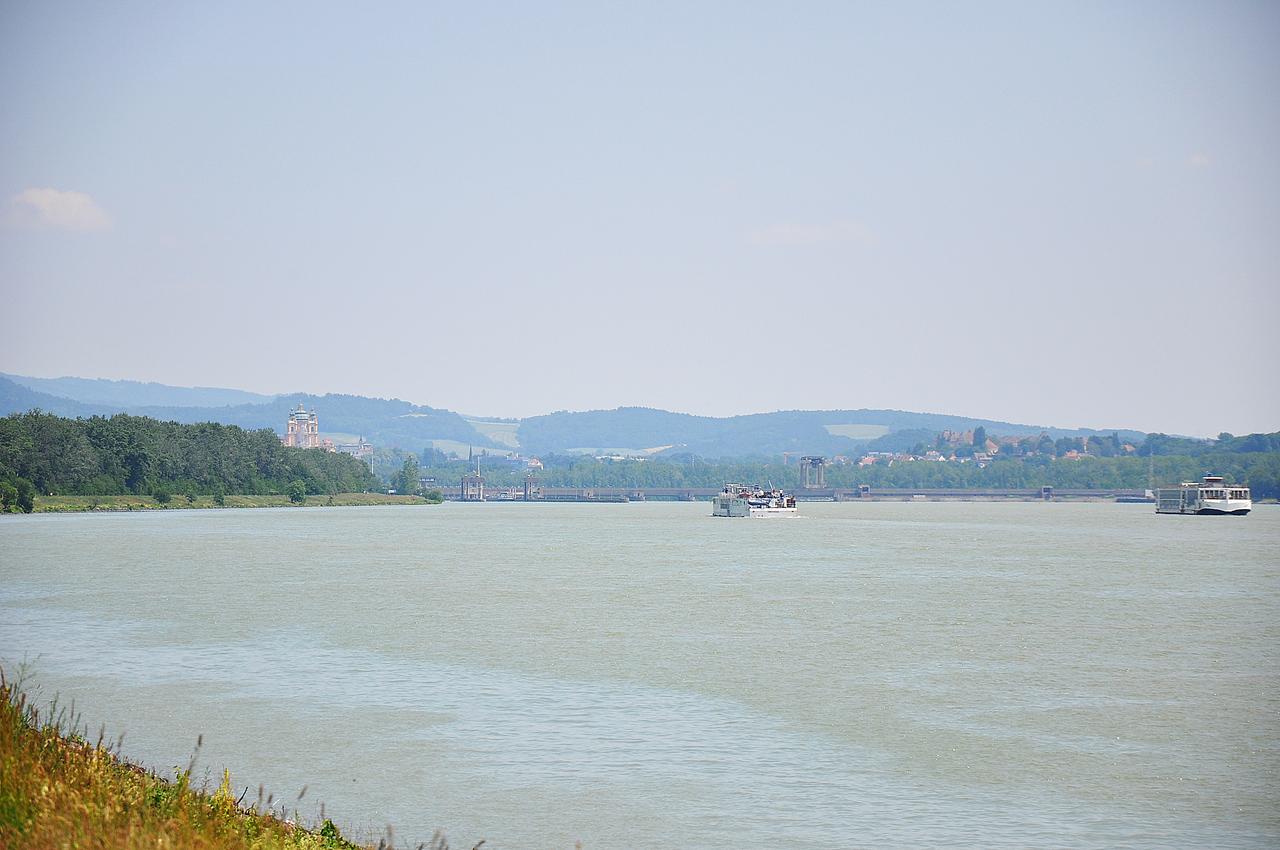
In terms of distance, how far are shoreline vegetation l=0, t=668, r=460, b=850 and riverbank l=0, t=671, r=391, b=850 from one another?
0.01 metres

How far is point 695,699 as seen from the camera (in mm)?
35656

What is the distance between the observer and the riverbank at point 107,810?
16078 mm

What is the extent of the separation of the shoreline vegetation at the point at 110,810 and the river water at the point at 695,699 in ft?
11.0

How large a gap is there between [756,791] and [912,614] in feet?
115

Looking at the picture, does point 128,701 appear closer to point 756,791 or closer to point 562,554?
point 756,791

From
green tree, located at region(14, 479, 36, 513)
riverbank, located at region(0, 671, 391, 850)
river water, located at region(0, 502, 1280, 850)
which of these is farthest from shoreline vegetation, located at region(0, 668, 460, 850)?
green tree, located at region(14, 479, 36, 513)

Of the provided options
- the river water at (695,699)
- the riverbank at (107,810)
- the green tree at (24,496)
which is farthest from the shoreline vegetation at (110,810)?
the green tree at (24,496)

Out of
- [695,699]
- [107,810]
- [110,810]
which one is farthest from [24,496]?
[107,810]

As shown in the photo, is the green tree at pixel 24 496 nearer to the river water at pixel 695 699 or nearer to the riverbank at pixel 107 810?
the river water at pixel 695 699

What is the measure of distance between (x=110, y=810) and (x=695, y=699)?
2021cm

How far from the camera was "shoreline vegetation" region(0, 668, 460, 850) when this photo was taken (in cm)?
1608

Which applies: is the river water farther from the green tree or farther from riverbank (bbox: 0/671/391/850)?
the green tree

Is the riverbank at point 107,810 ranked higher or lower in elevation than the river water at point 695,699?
higher

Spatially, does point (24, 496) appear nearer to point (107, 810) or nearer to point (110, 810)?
point (110, 810)
